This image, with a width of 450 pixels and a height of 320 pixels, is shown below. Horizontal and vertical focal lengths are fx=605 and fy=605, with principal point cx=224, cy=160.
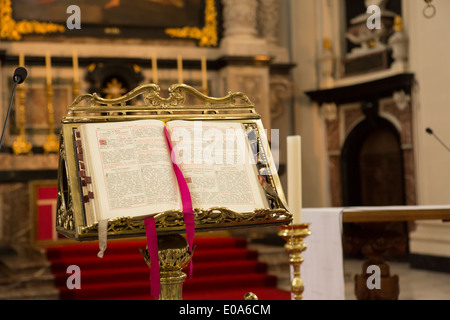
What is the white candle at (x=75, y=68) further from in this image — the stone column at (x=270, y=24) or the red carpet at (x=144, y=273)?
the stone column at (x=270, y=24)

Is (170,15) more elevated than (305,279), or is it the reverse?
(170,15)

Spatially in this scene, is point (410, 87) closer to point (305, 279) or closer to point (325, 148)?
point (325, 148)

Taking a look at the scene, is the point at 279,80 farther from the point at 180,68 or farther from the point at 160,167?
the point at 160,167

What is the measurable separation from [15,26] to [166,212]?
7531mm

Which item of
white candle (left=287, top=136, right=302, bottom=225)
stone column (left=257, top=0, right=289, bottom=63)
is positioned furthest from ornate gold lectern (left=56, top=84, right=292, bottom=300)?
stone column (left=257, top=0, right=289, bottom=63)

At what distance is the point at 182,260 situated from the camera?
7.24 ft

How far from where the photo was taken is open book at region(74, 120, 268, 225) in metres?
2.00

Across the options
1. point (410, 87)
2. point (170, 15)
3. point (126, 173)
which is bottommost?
point (126, 173)
